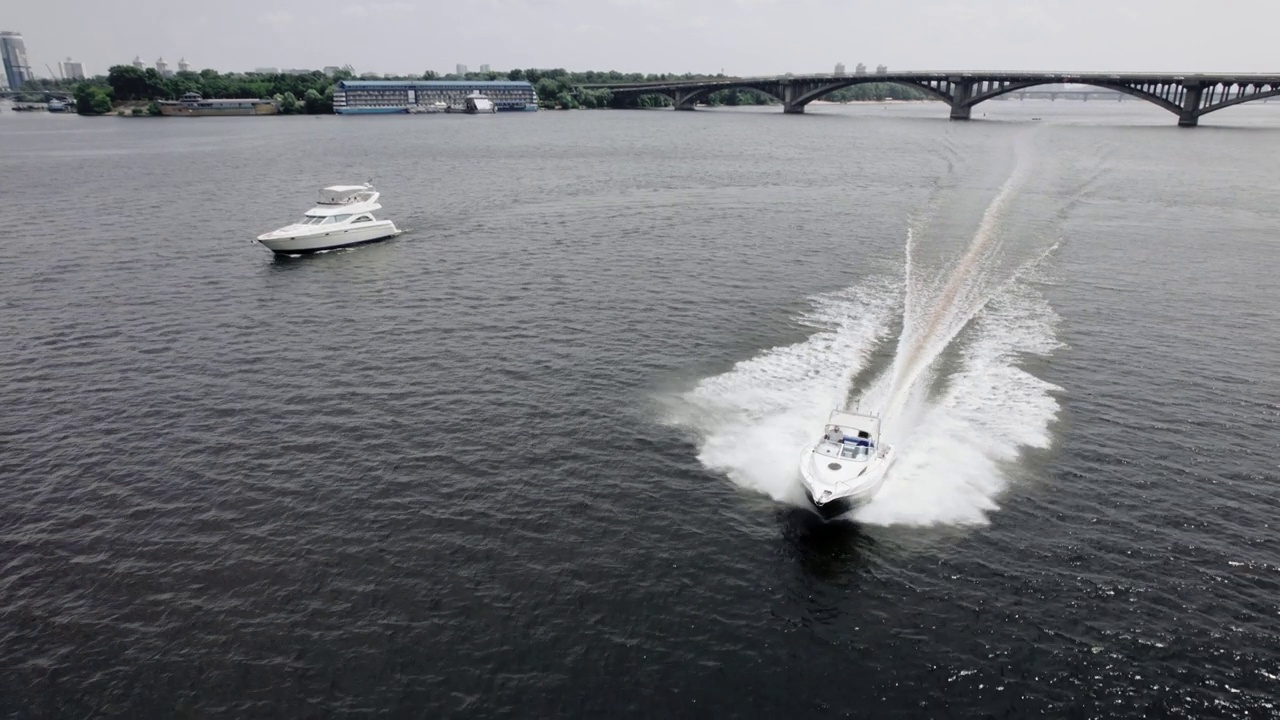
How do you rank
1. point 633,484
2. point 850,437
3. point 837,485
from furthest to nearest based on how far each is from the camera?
point 633,484
point 850,437
point 837,485

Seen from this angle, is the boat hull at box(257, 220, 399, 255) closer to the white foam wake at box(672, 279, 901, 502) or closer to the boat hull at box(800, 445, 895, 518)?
the white foam wake at box(672, 279, 901, 502)

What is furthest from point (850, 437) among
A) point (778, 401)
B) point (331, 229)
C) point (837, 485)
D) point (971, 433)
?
point (331, 229)

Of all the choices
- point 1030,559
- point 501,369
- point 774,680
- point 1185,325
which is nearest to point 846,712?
point 774,680

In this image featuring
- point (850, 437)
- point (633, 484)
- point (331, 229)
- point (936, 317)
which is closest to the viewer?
point (850, 437)

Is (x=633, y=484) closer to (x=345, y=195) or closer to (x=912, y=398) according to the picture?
(x=912, y=398)

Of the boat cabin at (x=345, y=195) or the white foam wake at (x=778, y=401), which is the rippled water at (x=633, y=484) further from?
the boat cabin at (x=345, y=195)
